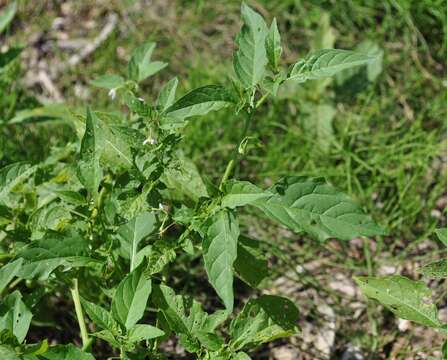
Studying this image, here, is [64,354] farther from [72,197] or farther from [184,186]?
[184,186]

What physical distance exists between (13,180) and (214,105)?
0.74 meters

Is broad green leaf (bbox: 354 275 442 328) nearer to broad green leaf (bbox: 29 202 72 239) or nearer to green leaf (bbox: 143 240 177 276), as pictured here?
green leaf (bbox: 143 240 177 276)

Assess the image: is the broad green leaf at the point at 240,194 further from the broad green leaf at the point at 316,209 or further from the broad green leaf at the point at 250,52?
the broad green leaf at the point at 250,52

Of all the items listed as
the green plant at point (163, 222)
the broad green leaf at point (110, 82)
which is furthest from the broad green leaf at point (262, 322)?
the broad green leaf at point (110, 82)

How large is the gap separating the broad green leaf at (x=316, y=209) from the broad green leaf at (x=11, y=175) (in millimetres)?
811

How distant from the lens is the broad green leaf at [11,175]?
2164 millimetres

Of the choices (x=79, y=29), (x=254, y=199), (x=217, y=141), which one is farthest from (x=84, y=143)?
(x=79, y=29)

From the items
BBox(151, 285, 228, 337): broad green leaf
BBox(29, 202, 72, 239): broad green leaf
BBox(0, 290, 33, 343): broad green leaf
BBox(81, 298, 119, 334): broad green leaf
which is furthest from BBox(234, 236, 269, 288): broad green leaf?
BBox(0, 290, 33, 343): broad green leaf

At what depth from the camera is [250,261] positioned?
86.0 inches

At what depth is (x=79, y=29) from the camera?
400 cm

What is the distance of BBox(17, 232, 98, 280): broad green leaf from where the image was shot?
1.91 meters

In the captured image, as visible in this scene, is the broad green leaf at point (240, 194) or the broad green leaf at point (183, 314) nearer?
the broad green leaf at point (240, 194)

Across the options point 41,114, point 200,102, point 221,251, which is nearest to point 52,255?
point 221,251

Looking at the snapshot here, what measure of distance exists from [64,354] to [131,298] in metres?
0.25
